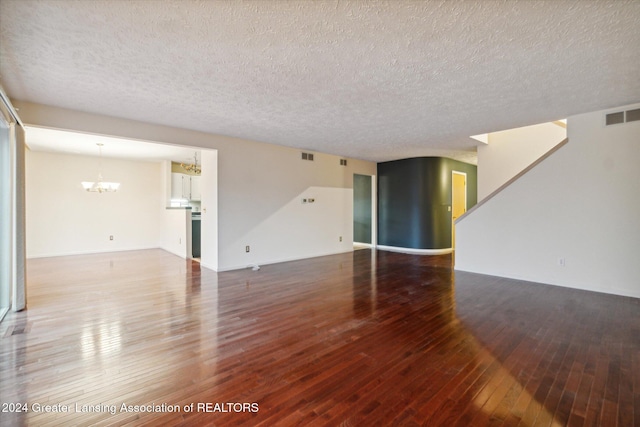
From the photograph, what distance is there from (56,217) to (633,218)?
36.7 ft

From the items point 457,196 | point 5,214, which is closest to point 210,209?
point 5,214

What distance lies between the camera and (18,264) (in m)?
3.28

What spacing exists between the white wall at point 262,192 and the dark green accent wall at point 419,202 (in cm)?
143

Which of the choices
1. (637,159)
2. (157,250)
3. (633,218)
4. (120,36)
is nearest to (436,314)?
(633,218)

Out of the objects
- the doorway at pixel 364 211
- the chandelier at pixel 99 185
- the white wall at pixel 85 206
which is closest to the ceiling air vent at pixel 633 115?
the doorway at pixel 364 211

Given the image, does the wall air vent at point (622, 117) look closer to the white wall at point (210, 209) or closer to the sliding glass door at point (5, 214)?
the white wall at point (210, 209)

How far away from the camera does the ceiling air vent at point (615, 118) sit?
379 centimetres

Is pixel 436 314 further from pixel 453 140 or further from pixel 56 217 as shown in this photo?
pixel 56 217

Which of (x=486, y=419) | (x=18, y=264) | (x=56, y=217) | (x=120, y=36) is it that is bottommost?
(x=486, y=419)

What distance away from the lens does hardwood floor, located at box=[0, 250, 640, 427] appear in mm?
1666

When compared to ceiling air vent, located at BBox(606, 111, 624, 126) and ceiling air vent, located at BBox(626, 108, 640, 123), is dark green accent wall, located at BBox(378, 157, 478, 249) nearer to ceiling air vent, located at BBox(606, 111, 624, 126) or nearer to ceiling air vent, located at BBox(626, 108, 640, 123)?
ceiling air vent, located at BBox(606, 111, 624, 126)

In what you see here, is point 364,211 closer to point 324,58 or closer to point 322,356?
point 324,58

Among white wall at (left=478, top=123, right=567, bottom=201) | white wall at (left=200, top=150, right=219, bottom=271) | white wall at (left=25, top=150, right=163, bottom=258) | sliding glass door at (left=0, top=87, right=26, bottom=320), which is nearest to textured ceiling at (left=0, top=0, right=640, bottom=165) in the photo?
sliding glass door at (left=0, top=87, right=26, bottom=320)

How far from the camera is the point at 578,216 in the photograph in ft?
13.7
